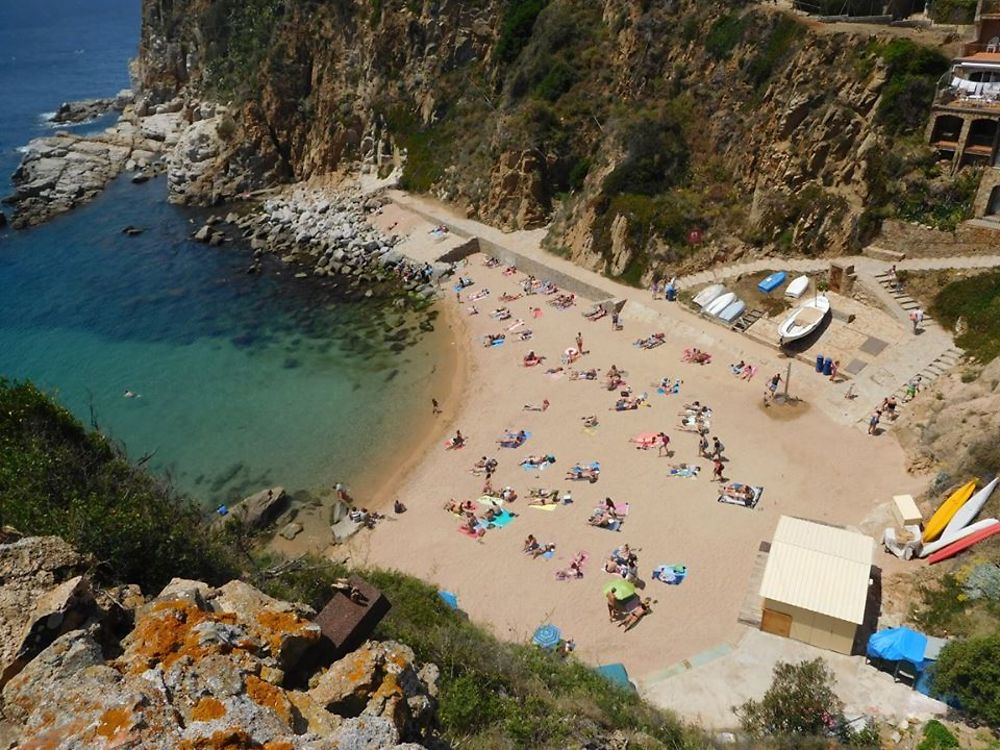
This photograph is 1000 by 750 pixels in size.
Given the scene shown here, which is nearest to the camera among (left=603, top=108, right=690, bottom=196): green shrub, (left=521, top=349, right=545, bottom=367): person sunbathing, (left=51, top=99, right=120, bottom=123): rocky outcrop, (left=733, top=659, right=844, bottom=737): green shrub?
(left=733, top=659, right=844, bottom=737): green shrub

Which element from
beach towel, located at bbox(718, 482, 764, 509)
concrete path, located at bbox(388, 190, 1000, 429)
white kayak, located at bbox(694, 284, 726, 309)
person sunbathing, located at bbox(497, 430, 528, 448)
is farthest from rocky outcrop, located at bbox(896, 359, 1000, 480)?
person sunbathing, located at bbox(497, 430, 528, 448)

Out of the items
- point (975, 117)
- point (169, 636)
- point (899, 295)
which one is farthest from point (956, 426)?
point (169, 636)

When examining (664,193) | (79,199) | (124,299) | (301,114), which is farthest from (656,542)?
(79,199)

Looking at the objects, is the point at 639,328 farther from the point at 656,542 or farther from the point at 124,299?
the point at 124,299

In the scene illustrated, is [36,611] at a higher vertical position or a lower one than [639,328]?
higher

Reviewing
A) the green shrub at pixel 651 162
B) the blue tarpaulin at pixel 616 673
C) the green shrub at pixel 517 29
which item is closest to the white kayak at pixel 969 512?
the blue tarpaulin at pixel 616 673

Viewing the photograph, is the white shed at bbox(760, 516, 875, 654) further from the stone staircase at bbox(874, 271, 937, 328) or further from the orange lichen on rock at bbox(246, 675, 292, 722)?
the stone staircase at bbox(874, 271, 937, 328)

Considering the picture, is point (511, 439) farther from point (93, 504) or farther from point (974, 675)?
point (93, 504)
